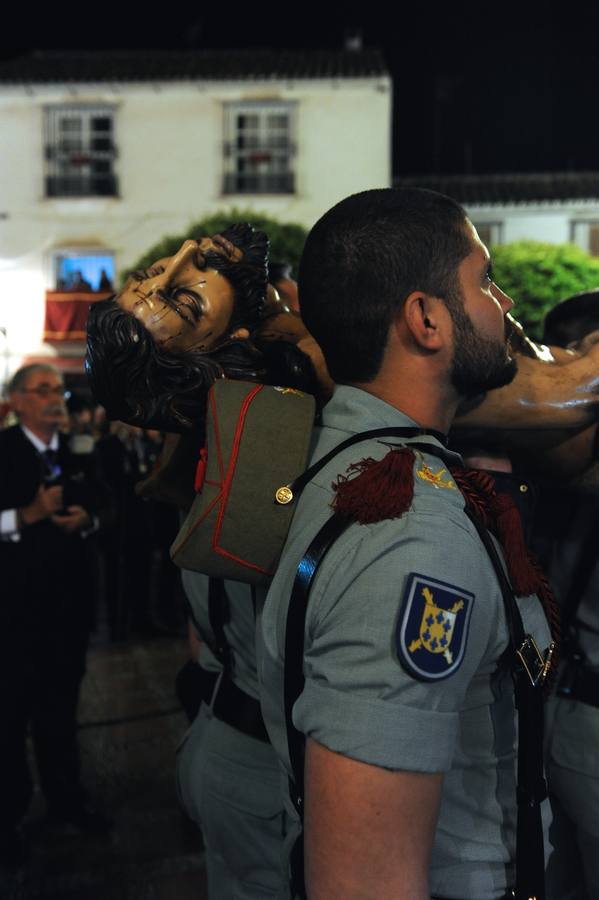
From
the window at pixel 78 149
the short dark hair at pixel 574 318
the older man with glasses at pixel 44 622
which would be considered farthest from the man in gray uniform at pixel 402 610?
the window at pixel 78 149

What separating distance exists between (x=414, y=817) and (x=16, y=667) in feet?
10.9

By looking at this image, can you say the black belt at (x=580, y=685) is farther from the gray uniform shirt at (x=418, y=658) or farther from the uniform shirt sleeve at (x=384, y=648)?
the uniform shirt sleeve at (x=384, y=648)

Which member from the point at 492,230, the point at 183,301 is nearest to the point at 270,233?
the point at 492,230

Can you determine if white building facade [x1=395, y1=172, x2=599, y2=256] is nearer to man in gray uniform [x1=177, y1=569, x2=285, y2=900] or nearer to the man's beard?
man in gray uniform [x1=177, y1=569, x2=285, y2=900]

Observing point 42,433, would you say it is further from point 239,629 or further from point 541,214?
point 541,214

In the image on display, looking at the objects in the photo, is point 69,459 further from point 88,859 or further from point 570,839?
point 570,839

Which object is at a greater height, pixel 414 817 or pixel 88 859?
pixel 414 817

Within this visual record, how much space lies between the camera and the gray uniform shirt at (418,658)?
108 cm

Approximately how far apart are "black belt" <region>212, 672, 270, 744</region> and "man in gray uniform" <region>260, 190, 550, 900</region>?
62cm

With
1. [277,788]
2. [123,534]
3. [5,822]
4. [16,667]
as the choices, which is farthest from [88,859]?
[123,534]

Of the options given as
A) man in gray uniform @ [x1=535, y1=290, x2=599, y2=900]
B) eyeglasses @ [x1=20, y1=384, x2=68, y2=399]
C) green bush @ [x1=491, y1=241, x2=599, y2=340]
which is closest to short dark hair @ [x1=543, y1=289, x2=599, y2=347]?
man in gray uniform @ [x1=535, y1=290, x2=599, y2=900]

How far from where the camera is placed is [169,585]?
7969 mm

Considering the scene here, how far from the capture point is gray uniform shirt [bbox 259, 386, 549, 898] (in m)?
1.08

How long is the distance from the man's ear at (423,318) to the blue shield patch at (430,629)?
0.35 m
